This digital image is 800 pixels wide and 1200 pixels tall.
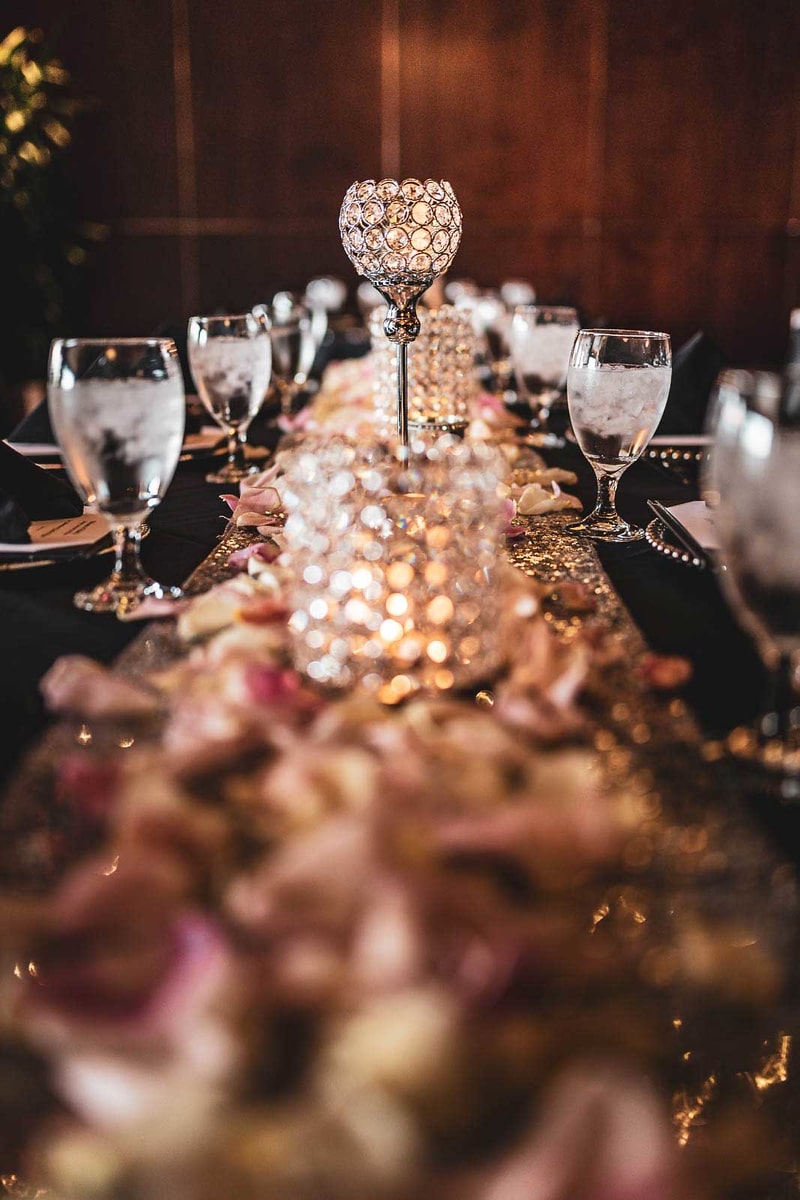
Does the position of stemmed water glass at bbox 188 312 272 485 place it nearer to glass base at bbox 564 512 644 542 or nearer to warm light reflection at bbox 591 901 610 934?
glass base at bbox 564 512 644 542

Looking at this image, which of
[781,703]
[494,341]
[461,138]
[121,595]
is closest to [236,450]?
[121,595]

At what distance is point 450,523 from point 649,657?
0.52 feet

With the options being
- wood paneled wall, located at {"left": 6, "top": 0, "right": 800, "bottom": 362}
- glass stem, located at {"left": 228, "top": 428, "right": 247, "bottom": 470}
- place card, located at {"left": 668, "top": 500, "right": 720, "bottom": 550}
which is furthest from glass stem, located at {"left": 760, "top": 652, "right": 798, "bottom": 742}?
wood paneled wall, located at {"left": 6, "top": 0, "right": 800, "bottom": 362}

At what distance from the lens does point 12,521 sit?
1020 millimetres

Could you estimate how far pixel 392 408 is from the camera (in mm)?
1729

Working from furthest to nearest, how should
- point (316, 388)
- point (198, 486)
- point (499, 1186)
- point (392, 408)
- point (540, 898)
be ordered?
point (316, 388)
point (392, 408)
point (198, 486)
point (540, 898)
point (499, 1186)

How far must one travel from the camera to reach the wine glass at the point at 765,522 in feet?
1.79

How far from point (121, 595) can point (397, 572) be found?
0.30 m

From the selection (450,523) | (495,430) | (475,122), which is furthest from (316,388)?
(475,122)

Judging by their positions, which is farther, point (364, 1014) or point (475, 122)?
point (475, 122)

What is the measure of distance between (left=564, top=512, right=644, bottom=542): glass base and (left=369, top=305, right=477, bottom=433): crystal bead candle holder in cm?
53

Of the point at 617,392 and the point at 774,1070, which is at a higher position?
the point at 617,392

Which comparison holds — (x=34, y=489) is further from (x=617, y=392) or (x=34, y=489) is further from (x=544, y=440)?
(x=544, y=440)

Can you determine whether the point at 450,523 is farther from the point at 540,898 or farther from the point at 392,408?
the point at 392,408
